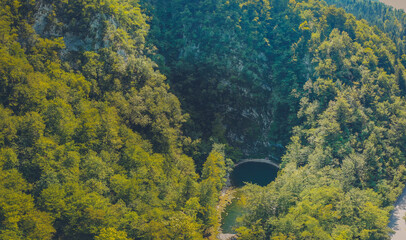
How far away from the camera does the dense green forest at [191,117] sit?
4697cm

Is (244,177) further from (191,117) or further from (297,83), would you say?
(297,83)

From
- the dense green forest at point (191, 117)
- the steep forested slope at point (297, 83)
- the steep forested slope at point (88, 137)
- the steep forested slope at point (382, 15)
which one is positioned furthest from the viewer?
the steep forested slope at point (382, 15)

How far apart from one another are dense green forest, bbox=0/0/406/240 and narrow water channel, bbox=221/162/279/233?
4378 millimetres

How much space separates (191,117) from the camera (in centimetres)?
8512

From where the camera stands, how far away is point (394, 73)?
91812 mm

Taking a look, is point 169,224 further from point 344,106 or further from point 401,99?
point 401,99

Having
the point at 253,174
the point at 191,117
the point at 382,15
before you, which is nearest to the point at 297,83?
the point at 253,174

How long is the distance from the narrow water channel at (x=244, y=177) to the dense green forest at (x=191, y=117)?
4378mm

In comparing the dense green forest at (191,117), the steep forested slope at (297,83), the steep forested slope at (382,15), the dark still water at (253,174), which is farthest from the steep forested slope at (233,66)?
the steep forested slope at (382,15)

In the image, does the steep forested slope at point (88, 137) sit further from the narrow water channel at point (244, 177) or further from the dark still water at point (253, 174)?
the dark still water at point (253, 174)

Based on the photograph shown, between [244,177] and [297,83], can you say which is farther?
[297,83]

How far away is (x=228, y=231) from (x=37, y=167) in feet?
131

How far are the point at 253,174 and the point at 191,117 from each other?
75.7 ft

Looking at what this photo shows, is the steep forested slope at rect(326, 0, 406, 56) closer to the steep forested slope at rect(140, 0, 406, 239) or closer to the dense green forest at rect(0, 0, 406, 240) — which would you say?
the dense green forest at rect(0, 0, 406, 240)
